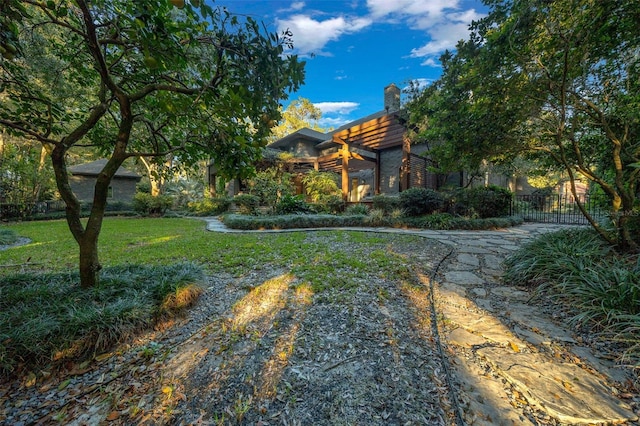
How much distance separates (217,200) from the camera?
1609cm

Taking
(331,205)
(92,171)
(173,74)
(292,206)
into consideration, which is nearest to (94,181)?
(92,171)

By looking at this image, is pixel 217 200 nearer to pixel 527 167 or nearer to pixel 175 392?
pixel 175 392

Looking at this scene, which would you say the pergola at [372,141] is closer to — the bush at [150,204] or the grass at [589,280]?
the grass at [589,280]

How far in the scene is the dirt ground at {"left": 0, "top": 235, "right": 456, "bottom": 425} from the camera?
4.86 ft

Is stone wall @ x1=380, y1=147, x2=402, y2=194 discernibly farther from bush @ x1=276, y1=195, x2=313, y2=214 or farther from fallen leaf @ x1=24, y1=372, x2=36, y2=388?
fallen leaf @ x1=24, y1=372, x2=36, y2=388

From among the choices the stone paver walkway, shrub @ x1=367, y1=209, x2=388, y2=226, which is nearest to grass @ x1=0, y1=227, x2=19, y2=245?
shrub @ x1=367, y1=209, x2=388, y2=226

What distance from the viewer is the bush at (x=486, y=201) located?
867 cm

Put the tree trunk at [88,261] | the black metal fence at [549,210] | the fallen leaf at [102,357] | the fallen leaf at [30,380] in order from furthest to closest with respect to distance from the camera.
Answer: the black metal fence at [549,210], the tree trunk at [88,261], the fallen leaf at [102,357], the fallen leaf at [30,380]

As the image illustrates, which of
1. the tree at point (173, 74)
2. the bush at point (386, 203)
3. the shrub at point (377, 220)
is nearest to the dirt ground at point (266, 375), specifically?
the tree at point (173, 74)

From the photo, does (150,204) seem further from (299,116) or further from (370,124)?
(299,116)

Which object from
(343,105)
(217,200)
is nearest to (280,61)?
(217,200)

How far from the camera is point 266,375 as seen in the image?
177 centimetres

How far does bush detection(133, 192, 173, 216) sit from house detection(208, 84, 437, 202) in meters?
3.81

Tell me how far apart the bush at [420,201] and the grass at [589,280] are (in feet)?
15.5
